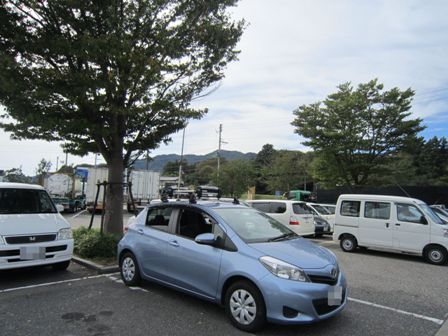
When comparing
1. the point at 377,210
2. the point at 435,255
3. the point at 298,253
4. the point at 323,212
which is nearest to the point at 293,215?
the point at 377,210

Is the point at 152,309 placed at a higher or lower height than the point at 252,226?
lower

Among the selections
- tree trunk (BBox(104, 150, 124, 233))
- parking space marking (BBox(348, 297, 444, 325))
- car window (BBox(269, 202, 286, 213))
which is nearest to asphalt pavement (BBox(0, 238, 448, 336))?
parking space marking (BBox(348, 297, 444, 325))

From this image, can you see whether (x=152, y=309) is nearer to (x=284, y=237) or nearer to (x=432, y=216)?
(x=284, y=237)

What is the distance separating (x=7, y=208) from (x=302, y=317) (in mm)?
5988

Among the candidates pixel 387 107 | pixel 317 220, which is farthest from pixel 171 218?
pixel 387 107

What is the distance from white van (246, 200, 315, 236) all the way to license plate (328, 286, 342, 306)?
832 centimetres

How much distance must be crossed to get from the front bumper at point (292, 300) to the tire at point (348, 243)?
7558 millimetres

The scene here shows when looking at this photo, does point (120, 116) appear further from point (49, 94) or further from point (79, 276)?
point (79, 276)

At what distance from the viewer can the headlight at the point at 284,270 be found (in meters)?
4.16

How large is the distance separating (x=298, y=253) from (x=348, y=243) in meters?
7.42

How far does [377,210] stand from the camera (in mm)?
10758

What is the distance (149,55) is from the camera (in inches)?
330

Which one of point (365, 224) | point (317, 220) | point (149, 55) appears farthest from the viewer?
point (317, 220)

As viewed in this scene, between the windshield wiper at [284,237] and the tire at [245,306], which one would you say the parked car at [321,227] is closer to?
the windshield wiper at [284,237]
